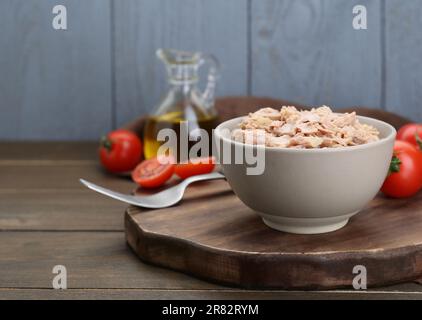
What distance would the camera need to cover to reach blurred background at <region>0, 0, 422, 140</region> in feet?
5.99

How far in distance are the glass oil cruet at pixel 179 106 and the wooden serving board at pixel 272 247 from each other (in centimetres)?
44

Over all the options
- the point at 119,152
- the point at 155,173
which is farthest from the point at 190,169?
the point at 119,152

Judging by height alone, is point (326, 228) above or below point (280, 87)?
below

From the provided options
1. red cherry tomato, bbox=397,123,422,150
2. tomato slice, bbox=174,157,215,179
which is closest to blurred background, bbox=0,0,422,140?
red cherry tomato, bbox=397,123,422,150

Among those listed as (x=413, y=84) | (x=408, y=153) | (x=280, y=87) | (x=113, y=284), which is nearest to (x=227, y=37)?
(x=280, y=87)

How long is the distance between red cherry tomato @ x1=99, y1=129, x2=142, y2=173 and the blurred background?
13.1 inches

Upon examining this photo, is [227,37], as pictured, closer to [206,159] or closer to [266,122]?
[206,159]

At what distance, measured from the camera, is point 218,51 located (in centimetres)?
186

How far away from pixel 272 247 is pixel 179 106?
0.67m

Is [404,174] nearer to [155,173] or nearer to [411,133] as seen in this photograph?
[411,133]

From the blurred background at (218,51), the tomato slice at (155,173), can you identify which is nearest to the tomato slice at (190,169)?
the tomato slice at (155,173)

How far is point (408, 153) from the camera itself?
4.10ft
